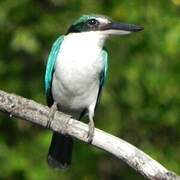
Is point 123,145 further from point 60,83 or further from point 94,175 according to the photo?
point 94,175

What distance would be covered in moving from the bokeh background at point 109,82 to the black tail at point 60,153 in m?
1.08

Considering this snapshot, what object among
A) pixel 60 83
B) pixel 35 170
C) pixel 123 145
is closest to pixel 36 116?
pixel 123 145

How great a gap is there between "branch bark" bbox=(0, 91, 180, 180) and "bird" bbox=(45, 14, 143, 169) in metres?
0.70

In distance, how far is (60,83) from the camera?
611 centimetres

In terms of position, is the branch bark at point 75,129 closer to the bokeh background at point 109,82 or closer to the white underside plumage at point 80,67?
the white underside plumage at point 80,67

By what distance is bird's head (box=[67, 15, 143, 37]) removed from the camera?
5719 millimetres

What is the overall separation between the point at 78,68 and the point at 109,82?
207 centimetres

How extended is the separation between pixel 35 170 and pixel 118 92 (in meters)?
1.30

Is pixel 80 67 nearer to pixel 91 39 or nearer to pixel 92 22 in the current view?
pixel 91 39

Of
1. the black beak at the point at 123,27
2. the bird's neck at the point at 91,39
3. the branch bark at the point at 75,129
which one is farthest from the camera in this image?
the bird's neck at the point at 91,39

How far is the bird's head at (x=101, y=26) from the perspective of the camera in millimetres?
5719

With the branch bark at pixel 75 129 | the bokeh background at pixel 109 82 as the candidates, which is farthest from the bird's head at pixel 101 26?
the bokeh background at pixel 109 82

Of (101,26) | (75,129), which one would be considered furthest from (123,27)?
(75,129)

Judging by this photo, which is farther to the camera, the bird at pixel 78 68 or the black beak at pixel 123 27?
the bird at pixel 78 68
